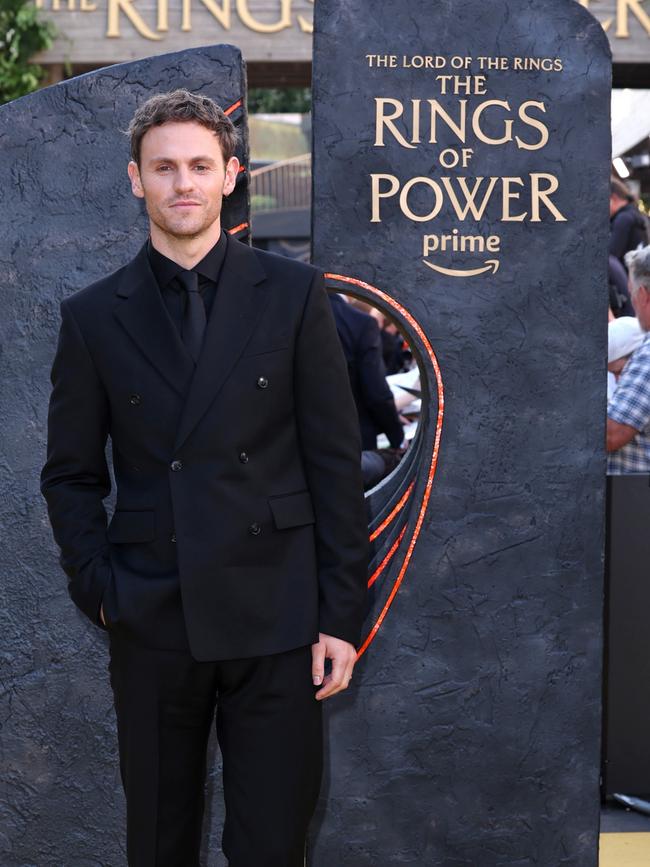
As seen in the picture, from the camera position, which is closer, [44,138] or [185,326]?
[185,326]

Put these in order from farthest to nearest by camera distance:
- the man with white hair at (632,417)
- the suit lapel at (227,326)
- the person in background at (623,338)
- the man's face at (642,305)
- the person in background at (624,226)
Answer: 1. the person in background at (624,226)
2. the person in background at (623,338)
3. the man's face at (642,305)
4. the man with white hair at (632,417)
5. the suit lapel at (227,326)

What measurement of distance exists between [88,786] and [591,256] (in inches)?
78.8

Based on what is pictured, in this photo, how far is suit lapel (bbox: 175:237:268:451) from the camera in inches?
97.6

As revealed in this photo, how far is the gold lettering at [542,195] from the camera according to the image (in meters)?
3.27

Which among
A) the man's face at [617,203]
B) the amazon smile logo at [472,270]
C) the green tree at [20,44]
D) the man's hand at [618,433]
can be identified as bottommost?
the man's hand at [618,433]

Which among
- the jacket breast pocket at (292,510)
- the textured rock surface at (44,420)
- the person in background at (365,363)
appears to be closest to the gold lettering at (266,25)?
the person in background at (365,363)

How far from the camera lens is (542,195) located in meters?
3.28

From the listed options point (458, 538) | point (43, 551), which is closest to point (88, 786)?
point (43, 551)

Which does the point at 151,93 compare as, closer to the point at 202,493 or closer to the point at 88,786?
the point at 202,493

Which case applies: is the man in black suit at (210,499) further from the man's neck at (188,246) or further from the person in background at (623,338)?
the person in background at (623,338)

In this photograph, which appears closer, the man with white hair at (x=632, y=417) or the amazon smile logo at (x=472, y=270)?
the amazon smile logo at (x=472, y=270)

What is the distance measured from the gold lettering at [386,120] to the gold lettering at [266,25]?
5.19m

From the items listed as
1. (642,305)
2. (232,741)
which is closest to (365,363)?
(642,305)

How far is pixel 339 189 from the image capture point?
10.6 feet
